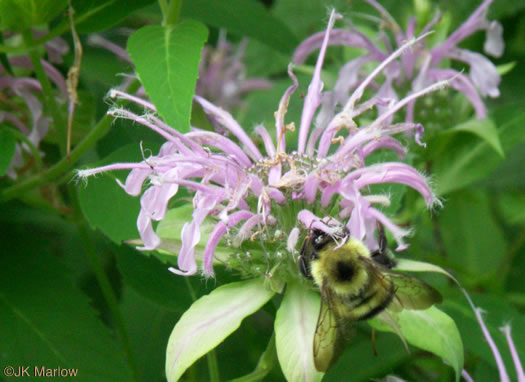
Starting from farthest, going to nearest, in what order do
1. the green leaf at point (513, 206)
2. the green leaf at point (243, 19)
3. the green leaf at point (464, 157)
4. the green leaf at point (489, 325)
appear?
the green leaf at point (513, 206), the green leaf at point (464, 157), the green leaf at point (243, 19), the green leaf at point (489, 325)

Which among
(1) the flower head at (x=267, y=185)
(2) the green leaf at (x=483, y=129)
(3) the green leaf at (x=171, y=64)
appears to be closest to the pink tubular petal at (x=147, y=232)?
(1) the flower head at (x=267, y=185)

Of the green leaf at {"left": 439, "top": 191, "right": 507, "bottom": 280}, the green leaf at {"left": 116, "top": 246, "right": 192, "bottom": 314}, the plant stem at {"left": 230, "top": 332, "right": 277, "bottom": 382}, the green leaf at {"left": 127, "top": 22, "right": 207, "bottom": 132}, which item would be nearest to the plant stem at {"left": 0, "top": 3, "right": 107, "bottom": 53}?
the green leaf at {"left": 127, "top": 22, "right": 207, "bottom": 132}

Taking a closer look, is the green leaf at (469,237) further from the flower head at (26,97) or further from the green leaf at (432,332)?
the flower head at (26,97)

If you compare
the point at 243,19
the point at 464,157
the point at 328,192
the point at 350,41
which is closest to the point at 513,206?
the point at 464,157

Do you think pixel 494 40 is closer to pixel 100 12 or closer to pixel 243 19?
pixel 243 19

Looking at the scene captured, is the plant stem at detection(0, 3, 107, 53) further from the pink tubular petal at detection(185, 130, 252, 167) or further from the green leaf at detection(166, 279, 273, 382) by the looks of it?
the green leaf at detection(166, 279, 273, 382)

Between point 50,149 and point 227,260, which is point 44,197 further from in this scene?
point 227,260
